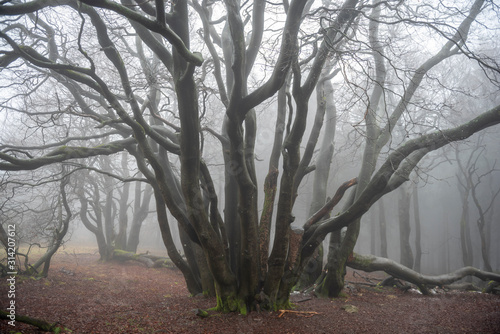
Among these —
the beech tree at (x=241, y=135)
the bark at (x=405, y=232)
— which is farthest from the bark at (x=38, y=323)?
the bark at (x=405, y=232)

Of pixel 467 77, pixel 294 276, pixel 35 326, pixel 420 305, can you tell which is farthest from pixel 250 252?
pixel 467 77

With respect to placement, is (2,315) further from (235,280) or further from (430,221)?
(430,221)

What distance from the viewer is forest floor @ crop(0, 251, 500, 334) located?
4031 millimetres

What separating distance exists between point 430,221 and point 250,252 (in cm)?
3244

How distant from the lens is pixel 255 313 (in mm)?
4645

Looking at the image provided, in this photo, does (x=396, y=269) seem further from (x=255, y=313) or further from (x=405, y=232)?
(x=405, y=232)

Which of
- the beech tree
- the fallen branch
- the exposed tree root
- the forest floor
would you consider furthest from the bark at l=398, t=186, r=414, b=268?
the fallen branch

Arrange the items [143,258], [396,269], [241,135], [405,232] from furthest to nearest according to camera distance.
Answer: [143,258] → [405,232] → [396,269] → [241,135]

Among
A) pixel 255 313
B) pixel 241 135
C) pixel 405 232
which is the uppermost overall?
pixel 241 135

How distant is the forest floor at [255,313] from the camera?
13.2 ft

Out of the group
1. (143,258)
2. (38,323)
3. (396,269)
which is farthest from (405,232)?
(38,323)

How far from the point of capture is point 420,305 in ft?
20.7

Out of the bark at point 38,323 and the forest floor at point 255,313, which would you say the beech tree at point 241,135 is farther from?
the bark at point 38,323

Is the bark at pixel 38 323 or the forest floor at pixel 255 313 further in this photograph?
the forest floor at pixel 255 313
